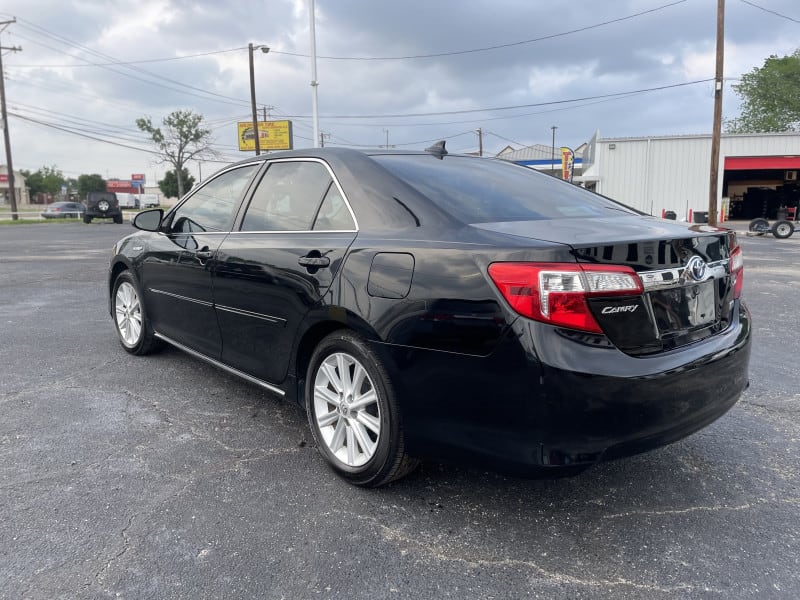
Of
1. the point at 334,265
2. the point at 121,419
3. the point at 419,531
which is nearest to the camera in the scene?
the point at 419,531

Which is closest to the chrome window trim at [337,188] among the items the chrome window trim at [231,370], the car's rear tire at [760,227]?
the chrome window trim at [231,370]

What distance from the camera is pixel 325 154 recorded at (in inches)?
124

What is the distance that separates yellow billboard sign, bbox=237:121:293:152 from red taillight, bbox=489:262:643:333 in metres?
57.7

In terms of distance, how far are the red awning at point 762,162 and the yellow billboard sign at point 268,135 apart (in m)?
38.7

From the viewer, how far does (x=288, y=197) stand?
327 cm

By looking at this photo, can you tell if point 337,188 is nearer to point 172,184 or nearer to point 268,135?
point 268,135

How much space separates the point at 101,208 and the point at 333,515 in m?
37.2

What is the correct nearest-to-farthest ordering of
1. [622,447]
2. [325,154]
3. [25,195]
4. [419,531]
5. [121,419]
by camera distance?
1. [622,447]
2. [419,531]
3. [325,154]
4. [121,419]
5. [25,195]

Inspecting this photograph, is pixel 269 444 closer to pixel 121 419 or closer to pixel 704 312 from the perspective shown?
pixel 121 419

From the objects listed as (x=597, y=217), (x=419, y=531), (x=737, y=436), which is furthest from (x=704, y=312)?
(x=419, y=531)

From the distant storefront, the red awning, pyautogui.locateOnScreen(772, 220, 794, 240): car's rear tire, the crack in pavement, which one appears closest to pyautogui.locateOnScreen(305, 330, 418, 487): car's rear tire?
the crack in pavement

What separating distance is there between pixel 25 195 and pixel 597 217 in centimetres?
11292

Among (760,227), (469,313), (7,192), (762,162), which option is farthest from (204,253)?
(7,192)

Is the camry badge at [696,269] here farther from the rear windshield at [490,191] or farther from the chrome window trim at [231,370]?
the chrome window trim at [231,370]
